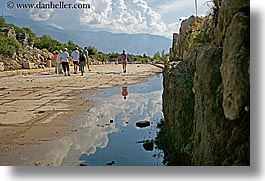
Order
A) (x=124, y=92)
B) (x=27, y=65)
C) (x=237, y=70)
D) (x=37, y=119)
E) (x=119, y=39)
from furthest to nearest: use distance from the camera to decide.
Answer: (x=27, y=65) → (x=124, y=92) → (x=37, y=119) → (x=119, y=39) → (x=237, y=70)

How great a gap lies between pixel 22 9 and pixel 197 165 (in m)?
2.08

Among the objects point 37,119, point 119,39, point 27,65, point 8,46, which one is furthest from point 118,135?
point 27,65

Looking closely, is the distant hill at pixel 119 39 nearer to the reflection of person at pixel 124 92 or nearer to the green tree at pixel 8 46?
the reflection of person at pixel 124 92

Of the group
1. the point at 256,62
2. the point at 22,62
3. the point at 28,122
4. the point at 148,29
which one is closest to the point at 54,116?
the point at 28,122

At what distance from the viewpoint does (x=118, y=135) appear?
4543 millimetres

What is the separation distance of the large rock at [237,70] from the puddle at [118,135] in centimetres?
133

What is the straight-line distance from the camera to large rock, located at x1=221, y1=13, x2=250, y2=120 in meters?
2.48

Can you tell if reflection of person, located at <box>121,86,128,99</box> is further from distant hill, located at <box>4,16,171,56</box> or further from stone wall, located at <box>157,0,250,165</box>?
stone wall, located at <box>157,0,250,165</box>

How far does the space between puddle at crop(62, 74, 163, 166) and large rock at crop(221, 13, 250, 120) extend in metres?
1.33

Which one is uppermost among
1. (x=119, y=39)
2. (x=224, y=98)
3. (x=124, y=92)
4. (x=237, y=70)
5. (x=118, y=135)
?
(x=119, y=39)

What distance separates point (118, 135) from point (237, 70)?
7.52 feet

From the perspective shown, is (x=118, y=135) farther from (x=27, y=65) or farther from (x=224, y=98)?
(x=27, y=65)

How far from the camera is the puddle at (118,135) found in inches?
147

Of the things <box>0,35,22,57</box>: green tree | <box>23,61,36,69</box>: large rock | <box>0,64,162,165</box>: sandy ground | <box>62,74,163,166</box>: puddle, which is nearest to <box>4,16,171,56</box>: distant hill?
<box>62,74,163,166</box>: puddle
